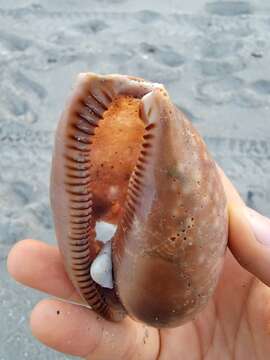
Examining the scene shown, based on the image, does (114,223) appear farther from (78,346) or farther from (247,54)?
(247,54)

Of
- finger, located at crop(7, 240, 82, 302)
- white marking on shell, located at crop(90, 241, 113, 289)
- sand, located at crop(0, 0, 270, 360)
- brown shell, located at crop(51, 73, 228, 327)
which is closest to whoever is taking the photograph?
brown shell, located at crop(51, 73, 228, 327)

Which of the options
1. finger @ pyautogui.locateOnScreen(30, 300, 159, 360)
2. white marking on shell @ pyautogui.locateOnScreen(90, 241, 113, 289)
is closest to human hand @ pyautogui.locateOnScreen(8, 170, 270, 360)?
finger @ pyautogui.locateOnScreen(30, 300, 159, 360)

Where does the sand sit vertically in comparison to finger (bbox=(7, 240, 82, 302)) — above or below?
A: below

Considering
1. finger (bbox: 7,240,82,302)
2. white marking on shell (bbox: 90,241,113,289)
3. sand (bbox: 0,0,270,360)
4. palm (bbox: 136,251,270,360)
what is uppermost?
white marking on shell (bbox: 90,241,113,289)

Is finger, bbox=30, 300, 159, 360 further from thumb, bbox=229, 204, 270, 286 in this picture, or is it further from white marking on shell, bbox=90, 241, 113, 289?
thumb, bbox=229, 204, 270, 286

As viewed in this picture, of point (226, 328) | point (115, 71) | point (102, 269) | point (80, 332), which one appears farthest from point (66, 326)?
point (115, 71)

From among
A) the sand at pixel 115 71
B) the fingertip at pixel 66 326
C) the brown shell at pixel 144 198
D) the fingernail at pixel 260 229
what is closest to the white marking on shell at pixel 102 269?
the brown shell at pixel 144 198

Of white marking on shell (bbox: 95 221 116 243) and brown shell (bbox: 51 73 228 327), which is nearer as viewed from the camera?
brown shell (bbox: 51 73 228 327)
